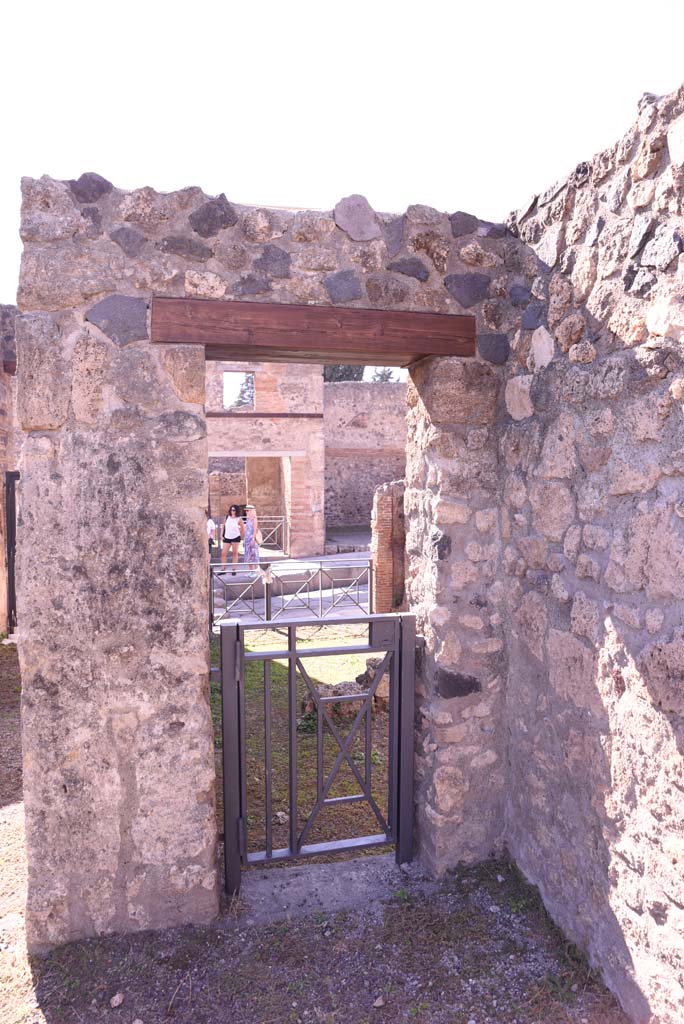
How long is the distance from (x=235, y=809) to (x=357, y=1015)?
38.2 inches

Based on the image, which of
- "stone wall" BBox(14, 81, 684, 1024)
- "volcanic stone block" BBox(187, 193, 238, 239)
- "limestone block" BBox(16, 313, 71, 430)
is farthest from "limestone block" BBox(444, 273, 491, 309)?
"limestone block" BBox(16, 313, 71, 430)

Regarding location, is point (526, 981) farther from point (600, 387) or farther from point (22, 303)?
point (22, 303)

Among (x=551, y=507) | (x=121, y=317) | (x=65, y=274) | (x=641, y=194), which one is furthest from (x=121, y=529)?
(x=641, y=194)

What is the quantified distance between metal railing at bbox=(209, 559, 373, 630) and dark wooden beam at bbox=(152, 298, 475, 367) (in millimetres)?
6240

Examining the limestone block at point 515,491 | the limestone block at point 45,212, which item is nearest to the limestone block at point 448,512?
the limestone block at point 515,491

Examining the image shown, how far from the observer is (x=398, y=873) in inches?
132

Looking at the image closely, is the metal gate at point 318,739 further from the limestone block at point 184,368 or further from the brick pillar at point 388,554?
the brick pillar at point 388,554

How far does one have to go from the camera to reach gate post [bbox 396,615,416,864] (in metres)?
3.32

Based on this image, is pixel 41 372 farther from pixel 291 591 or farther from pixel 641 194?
pixel 291 591

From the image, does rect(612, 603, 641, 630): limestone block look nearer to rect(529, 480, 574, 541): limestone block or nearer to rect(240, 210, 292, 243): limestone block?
rect(529, 480, 574, 541): limestone block

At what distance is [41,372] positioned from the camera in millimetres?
2709

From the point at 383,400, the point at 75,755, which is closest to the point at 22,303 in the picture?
the point at 75,755

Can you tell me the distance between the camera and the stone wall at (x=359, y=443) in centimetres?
1869

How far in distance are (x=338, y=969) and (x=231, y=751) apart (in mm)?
972
